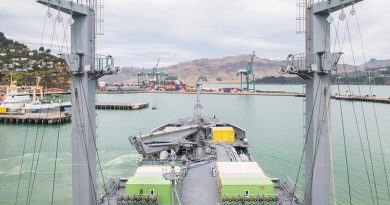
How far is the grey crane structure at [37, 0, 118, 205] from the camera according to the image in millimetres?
11086

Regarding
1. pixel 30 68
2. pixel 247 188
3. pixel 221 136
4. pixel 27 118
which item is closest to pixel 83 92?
pixel 247 188

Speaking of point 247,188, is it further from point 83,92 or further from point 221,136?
point 221,136

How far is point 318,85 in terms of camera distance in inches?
421

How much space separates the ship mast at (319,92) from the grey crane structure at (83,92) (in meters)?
6.08

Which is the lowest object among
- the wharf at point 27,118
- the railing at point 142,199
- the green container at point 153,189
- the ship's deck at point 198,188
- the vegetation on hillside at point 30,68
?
the wharf at point 27,118

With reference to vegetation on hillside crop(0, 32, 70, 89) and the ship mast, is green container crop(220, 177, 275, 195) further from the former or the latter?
vegetation on hillside crop(0, 32, 70, 89)

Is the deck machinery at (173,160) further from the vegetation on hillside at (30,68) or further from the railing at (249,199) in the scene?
the vegetation on hillside at (30,68)

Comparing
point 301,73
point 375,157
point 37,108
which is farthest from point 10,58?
point 301,73

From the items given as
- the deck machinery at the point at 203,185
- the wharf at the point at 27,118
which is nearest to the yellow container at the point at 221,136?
the deck machinery at the point at 203,185

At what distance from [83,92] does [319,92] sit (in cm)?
705

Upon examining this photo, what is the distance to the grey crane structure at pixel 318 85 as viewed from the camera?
34.6 feet

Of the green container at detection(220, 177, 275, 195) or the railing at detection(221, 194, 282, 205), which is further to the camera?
the green container at detection(220, 177, 275, 195)

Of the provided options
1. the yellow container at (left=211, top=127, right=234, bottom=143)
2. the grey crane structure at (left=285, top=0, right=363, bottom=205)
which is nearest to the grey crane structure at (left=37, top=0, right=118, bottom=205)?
the grey crane structure at (left=285, top=0, right=363, bottom=205)

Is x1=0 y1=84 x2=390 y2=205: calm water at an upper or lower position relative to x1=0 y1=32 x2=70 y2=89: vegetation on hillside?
lower
